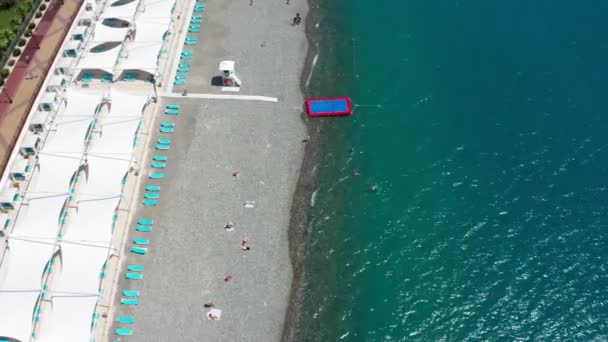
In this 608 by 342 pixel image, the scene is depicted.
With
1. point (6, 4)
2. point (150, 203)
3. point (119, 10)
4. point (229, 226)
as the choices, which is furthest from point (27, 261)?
point (6, 4)

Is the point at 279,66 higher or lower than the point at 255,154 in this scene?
higher

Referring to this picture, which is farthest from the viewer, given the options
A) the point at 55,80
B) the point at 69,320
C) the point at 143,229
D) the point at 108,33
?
the point at 108,33

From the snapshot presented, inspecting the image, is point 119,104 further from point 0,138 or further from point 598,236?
point 598,236

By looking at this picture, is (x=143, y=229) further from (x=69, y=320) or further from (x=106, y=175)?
(x=69, y=320)

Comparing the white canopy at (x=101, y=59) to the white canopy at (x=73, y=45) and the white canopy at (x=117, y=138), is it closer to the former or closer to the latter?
the white canopy at (x=73, y=45)

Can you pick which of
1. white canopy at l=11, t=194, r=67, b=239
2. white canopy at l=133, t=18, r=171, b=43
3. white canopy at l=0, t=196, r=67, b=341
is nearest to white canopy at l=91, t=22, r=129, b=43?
white canopy at l=133, t=18, r=171, b=43

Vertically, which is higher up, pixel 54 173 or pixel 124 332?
pixel 54 173

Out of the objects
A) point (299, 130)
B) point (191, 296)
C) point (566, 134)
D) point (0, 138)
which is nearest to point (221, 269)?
point (191, 296)
